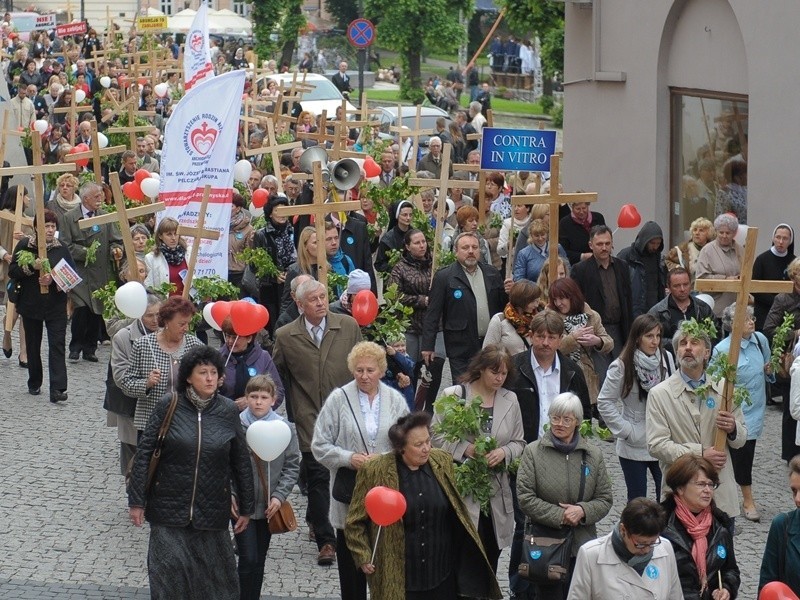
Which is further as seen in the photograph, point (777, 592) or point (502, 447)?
point (502, 447)

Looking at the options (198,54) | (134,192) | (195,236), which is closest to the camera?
(195,236)

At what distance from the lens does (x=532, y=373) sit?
9477 millimetres

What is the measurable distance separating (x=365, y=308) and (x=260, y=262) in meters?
3.38

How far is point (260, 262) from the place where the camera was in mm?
13836

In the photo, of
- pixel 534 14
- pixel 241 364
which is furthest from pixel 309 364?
pixel 534 14

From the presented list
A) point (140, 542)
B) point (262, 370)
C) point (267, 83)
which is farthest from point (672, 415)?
point (267, 83)

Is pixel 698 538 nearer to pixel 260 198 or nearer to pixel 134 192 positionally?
pixel 260 198

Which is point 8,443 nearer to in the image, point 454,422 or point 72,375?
point 72,375

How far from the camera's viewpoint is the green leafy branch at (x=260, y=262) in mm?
13828

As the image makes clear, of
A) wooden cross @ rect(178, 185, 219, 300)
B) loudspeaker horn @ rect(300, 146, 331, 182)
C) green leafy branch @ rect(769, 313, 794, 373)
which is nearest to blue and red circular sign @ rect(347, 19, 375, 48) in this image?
loudspeaker horn @ rect(300, 146, 331, 182)

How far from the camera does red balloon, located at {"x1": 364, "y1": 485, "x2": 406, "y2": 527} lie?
24.8 feet

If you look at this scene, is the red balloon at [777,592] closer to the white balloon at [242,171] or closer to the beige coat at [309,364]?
the beige coat at [309,364]

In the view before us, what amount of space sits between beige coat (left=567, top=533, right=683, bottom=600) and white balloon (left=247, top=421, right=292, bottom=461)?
2.05 m

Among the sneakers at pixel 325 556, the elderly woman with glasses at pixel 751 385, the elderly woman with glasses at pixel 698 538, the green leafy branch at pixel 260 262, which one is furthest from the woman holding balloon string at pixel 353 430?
the green leafy branch at pixel 260 262
